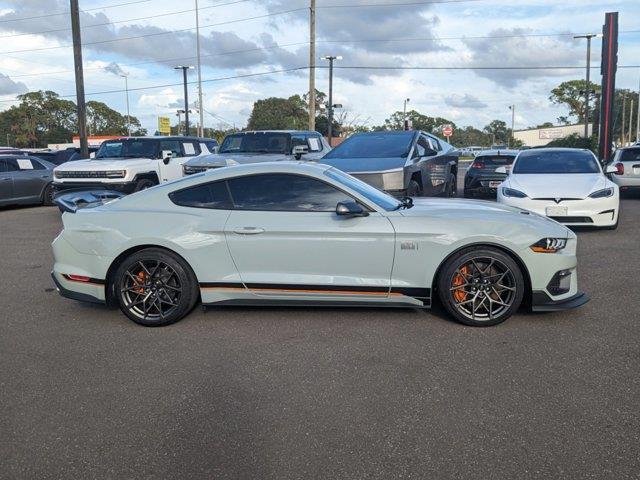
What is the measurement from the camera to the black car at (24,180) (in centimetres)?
1544

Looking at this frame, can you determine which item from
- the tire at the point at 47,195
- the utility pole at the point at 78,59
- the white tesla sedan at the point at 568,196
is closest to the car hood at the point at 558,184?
the white tesla sedan at the point at 568,196

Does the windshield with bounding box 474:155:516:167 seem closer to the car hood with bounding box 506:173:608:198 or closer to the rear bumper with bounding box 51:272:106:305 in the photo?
the car hood with bounding box 506:173:608:198

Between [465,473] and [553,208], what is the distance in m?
7.63

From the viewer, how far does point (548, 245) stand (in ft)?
16.3

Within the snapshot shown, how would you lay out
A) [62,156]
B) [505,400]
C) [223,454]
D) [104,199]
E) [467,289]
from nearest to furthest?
[223,454] < [505,400] < [467,289] < [104,199] < [62,156]

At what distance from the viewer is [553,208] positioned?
965cm

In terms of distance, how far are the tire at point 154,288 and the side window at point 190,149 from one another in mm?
10318

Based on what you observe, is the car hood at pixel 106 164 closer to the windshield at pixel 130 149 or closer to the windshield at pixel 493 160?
the windshield at pixel 130 149

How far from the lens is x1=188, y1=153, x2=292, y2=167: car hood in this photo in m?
12.4

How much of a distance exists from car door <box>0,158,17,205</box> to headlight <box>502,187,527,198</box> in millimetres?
12323

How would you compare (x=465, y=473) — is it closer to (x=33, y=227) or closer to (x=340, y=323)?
(x=340, y=323)

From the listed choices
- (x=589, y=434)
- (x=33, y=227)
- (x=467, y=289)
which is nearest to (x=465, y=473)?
(x=589, y=434)

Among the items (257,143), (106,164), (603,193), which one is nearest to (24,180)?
(106,164)

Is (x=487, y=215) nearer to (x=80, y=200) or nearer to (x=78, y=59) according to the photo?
(x=80, y=200)
